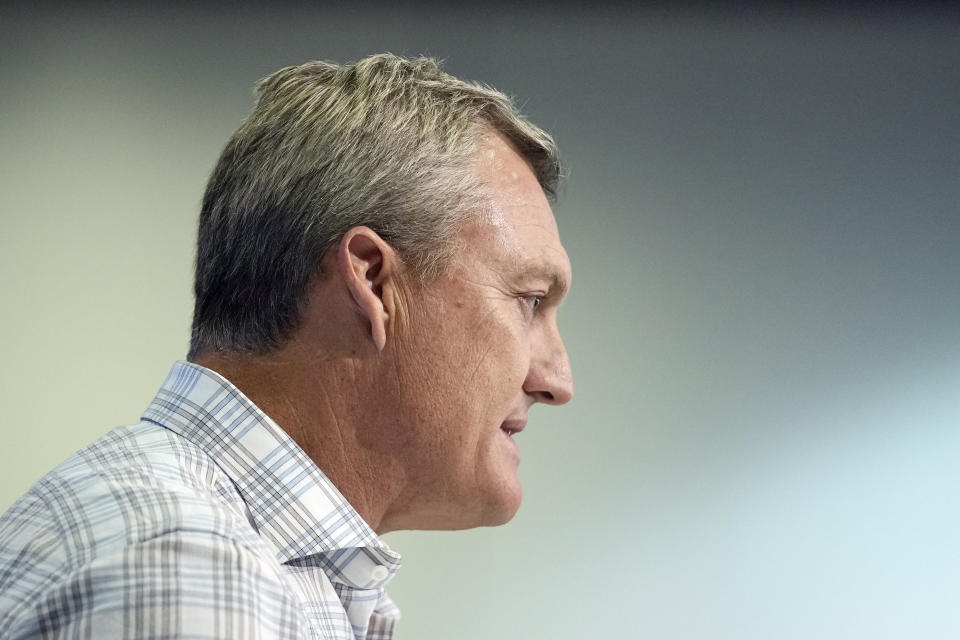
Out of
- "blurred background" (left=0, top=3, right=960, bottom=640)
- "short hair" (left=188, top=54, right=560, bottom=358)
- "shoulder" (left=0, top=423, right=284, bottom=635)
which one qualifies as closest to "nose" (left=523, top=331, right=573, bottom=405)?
"short hair" (left=188, top=54, right=560, bottom=358)

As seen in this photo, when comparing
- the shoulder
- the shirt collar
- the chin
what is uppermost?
the chin

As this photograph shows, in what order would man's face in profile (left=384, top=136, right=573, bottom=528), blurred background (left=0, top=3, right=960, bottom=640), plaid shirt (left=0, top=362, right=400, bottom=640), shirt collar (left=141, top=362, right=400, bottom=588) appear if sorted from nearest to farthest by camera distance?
plaid shirt (left=0, top=362, right=400, bottom=640) → shirt collar (left=141, top=362, right=400, bottom=588) → man's face in profile (left=384, top=136, right=573, bottom=528) → blurred background (left=0, top=3, right=960, bottom=640)

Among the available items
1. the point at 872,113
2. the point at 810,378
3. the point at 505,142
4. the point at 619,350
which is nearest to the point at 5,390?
the point at 619,350

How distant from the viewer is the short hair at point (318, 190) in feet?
2.75

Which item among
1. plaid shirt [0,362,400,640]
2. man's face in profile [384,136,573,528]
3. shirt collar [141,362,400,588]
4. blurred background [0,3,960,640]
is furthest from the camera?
blurred background [0,3,960,640]

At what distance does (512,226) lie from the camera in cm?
90

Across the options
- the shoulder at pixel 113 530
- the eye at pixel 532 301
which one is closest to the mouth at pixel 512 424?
the eye at pixel 532 301

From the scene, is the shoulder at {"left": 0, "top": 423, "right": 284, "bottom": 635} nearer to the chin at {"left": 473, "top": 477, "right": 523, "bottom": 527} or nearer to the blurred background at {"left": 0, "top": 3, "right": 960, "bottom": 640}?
the chin at {"left": 473, "top": 477, "right": 523, "bottom": 527}

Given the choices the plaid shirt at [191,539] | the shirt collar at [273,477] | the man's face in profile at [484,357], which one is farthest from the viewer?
the man's face in profile at [484,357]

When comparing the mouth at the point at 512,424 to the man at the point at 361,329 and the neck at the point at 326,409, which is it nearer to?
the man at the point at 361,329

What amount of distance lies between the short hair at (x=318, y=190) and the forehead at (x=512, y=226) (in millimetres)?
15

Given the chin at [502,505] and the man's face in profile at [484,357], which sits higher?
the man's face in profile at [484,357]

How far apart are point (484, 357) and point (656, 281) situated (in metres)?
1.10

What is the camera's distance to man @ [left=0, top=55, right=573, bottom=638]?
29.3 inches
